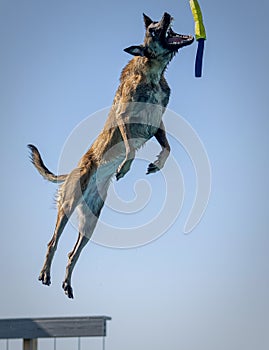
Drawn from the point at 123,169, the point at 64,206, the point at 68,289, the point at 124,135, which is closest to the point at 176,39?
the point at 124,135

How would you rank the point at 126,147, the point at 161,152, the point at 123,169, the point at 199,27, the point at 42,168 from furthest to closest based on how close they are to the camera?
the point at 42,168, the point at 161,152, the point at 126,147, the point at 123,169, the point at 199,27

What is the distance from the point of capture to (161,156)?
10492 mm

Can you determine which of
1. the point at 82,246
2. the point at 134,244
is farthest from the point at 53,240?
the point at 134,244

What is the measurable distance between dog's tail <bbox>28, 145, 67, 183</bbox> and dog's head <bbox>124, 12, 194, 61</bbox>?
83.2 inches

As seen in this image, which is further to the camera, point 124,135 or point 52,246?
point 52,246

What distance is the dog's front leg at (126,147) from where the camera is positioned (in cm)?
998

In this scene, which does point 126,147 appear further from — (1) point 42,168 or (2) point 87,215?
(1) point 42,168

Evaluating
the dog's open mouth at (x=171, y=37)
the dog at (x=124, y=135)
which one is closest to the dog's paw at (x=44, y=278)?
the dog at (x=124, y=135)

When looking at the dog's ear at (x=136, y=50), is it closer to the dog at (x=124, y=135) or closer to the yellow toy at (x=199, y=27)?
the dog at (x=124, y=135)

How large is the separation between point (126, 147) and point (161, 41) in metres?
1.12

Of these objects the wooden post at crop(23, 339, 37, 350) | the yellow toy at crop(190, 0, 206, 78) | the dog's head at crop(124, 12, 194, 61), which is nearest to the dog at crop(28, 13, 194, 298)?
the dog's head at crop(124, 12, 194, 61)

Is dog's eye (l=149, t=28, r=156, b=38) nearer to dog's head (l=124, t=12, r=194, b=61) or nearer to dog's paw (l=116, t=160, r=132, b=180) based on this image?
dog's head (l=124, t=12, r=194, b=61)

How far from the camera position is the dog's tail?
1148 centimetres

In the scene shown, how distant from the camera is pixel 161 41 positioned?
9.70 meters
